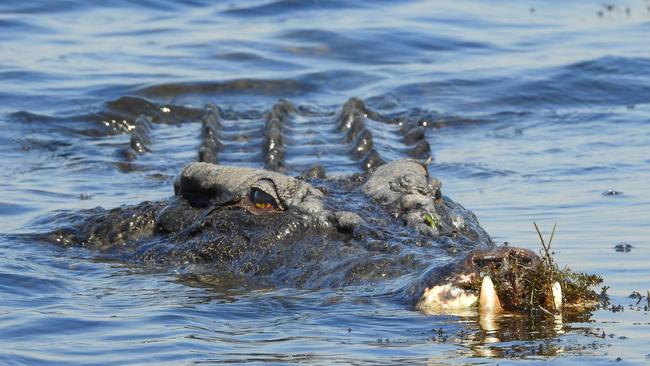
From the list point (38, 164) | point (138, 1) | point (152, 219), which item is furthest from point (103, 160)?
point (138, 1)

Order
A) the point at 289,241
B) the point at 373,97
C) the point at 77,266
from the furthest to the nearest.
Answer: the point at 373,97
the point at 77,266
the point at 289,241

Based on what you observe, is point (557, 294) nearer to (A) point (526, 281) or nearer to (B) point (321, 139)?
(A) point (526, 281)

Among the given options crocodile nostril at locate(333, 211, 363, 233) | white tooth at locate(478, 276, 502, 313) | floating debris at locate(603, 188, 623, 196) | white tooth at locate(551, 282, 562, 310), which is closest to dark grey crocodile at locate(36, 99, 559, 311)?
crocodile nostril at locate(333, 211, 363, 233)

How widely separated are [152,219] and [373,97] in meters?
7.50

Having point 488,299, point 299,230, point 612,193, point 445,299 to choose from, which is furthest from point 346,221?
point 612,193

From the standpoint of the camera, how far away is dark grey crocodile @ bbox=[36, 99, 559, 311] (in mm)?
6922

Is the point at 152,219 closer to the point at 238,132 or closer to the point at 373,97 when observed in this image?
the point at 238,132

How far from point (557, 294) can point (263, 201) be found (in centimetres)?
228

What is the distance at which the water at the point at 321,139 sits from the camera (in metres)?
6.07

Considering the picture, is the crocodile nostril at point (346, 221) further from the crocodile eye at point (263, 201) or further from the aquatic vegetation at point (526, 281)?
the aquatic vegetation at point (526, 281)

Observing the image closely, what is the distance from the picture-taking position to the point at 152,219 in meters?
8.47

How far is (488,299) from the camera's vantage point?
236 inches

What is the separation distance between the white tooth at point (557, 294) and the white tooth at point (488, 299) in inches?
10.7

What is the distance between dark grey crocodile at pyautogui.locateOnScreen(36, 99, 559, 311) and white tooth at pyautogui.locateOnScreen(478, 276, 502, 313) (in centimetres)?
18
